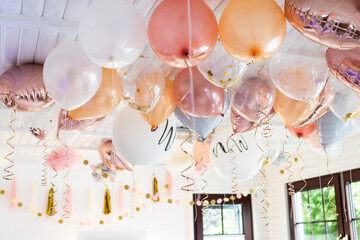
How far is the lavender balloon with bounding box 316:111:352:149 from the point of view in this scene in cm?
271

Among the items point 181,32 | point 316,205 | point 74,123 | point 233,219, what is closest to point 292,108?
point 181,32

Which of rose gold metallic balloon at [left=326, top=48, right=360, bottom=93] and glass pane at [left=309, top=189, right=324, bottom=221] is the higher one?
rose gold metallic balloon at [left=326, top=48, right=360, bottom=93]

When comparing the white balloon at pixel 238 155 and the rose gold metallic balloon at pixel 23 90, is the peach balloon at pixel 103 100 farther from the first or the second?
the white balloon at pixel 238 155

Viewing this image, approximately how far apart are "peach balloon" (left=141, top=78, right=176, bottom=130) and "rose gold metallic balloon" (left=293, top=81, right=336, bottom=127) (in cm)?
81

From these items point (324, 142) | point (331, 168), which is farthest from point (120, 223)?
point (324, 142)

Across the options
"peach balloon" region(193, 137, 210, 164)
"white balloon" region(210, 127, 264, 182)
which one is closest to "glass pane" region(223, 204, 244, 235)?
"peach balloon" region(193, 137, 210, 164)

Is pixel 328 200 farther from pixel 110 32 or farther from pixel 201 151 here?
pixel 110 32

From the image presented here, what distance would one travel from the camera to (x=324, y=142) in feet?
9.16

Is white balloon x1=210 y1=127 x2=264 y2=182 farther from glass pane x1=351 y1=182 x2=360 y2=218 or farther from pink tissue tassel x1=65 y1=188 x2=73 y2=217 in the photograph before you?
pink tissue tassel x1=65 y1=188 x2=73 y2=217

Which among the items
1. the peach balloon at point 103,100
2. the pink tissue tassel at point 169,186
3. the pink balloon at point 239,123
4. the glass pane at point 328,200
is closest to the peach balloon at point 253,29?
the peach balloon at point 103,100

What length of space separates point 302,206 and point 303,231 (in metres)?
0.32

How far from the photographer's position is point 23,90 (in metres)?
2.45

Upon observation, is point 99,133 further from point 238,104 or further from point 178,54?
point 178,54

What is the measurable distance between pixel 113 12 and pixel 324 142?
1.73m
